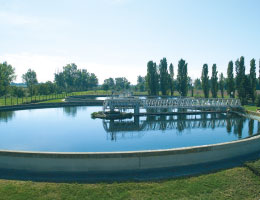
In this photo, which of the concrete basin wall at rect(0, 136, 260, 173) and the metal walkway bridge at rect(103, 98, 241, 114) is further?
the metal walkway bridge at rect(103, 98, 241, 114)

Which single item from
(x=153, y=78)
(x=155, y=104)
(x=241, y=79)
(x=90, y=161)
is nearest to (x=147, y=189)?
(x=90, y=161)

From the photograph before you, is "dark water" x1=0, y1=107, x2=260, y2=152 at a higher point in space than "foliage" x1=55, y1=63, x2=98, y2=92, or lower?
lower

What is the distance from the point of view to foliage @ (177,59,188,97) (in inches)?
3086

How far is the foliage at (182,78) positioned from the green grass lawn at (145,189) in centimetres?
Result: 6582

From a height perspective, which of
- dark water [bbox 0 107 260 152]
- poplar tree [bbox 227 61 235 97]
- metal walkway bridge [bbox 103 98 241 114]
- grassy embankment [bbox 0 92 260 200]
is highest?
poplar tree [bbox 227 61 235 97]

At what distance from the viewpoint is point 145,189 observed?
12.7m

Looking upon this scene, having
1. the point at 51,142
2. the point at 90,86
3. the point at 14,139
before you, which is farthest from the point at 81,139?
the point at 90,86

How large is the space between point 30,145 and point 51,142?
2.15 meters

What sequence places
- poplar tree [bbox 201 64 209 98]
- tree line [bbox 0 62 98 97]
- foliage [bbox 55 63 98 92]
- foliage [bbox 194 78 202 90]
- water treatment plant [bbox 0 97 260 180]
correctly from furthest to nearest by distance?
foliage [bbox 194 78 202 90] < foliage [bbox 55 63 98 92] < poplar tree [bbox 201 64 209 98] < tree line [bbox 0 62 98 97] < water treatment plant [bbox 0 97 260 180]

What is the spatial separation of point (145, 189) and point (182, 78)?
230 feet

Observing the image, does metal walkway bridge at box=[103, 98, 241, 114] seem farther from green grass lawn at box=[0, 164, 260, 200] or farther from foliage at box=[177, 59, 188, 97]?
green grass lawn at box=[0, 164, 260, 200]

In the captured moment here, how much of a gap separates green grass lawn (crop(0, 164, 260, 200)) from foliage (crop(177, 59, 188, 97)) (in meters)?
65.8

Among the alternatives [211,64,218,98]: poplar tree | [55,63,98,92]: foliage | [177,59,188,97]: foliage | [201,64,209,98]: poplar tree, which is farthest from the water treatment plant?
[55,63,98,92]: foliage

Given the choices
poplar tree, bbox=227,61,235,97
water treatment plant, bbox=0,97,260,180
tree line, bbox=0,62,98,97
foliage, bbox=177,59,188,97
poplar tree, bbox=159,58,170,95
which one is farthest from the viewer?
poplar tree, bbox=159,58,170,95
